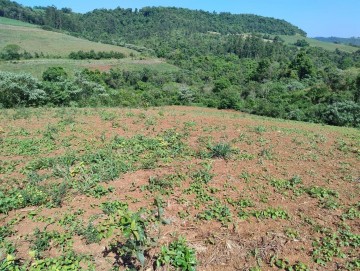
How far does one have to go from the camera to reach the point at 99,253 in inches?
195

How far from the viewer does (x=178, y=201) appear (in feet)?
20.3

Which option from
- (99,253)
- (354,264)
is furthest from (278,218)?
(99,253)

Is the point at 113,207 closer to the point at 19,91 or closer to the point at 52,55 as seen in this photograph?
the point at 19,91

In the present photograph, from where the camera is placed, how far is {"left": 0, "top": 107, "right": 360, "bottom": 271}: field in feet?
16.0

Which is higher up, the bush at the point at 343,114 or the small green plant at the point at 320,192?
the small green plant at the point at 320,192

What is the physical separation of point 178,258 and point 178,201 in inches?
63.9

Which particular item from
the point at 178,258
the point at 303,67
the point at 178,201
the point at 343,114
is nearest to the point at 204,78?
the point at 303,67

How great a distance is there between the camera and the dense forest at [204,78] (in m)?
24.0

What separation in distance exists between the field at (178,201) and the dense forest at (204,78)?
13.6 m

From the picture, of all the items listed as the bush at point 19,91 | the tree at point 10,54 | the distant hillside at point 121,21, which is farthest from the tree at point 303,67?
the distant hillside at point 121,21

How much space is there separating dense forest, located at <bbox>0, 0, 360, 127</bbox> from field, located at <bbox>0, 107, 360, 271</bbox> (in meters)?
13.6

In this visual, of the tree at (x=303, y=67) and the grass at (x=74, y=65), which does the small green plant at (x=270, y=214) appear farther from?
the tree at (x=303, y=67)

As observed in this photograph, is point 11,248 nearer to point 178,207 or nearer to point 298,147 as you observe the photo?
point 178,207

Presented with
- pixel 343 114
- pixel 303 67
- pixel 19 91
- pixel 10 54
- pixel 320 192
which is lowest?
pixel 10 54
